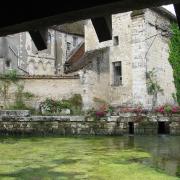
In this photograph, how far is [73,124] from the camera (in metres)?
21.3

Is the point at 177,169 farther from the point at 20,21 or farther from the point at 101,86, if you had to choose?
the point at 101,86

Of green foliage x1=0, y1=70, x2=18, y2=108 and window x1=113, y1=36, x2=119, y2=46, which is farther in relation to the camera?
window x1=113, y1=36, x2=119, y2=46

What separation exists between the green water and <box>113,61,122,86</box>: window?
10.0 metres

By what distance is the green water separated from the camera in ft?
32.2

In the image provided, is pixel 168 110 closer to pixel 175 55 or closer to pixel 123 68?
pixel 175 55

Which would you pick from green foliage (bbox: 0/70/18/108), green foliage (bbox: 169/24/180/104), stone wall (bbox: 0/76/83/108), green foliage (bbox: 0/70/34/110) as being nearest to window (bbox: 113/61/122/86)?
stone wall (bbox: 0/76/83/108)

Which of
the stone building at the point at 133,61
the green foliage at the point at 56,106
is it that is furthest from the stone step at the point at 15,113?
the stone building at the point at 133,61

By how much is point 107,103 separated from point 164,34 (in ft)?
20.3

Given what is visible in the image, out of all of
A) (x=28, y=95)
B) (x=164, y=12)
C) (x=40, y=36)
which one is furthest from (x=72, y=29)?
(x=40, y=36)

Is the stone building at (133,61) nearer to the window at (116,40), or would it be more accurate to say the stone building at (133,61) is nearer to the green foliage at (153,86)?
the window at (116,40)

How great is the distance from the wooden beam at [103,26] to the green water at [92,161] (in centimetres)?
661

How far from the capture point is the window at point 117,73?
2694cm

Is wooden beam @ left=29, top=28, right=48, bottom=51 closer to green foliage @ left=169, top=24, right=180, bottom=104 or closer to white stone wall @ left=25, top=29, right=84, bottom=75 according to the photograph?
green foliage @ left=169, top=24, right=180, bottom=104

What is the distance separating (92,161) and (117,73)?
52.3 ft
